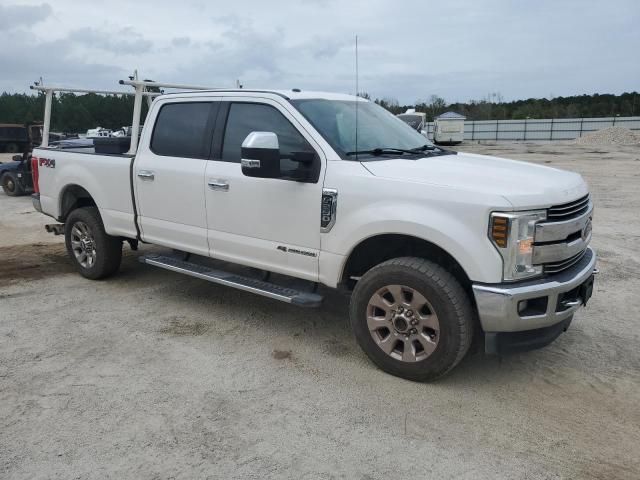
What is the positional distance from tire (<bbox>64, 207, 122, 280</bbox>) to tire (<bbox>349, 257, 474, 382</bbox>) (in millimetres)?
3281

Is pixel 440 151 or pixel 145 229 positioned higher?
pixel 440 151

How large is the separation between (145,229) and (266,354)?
6.59 feet

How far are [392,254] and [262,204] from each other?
1.11m

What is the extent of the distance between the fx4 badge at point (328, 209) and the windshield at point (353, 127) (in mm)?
301

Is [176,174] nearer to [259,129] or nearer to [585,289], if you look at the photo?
[259,129]

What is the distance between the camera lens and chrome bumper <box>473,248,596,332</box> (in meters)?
3.48

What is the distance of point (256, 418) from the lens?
11.5 feet

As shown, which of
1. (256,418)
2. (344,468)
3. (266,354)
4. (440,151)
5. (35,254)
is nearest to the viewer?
(344,468)

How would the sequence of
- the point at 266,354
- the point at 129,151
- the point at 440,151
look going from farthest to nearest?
the point at 129,151 < the point at 440,151 < the point at 266,354

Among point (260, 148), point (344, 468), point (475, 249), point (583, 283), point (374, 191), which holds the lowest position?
point (344, 468)

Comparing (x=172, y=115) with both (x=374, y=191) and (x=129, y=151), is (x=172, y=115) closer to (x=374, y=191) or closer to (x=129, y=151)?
(x=129, y=151)

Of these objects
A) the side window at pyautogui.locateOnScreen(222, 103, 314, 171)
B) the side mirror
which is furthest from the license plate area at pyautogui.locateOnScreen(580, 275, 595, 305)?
the side mirror

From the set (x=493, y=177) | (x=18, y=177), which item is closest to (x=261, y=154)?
(x=493, y=177)


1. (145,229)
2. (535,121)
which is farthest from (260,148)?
(535,121)
